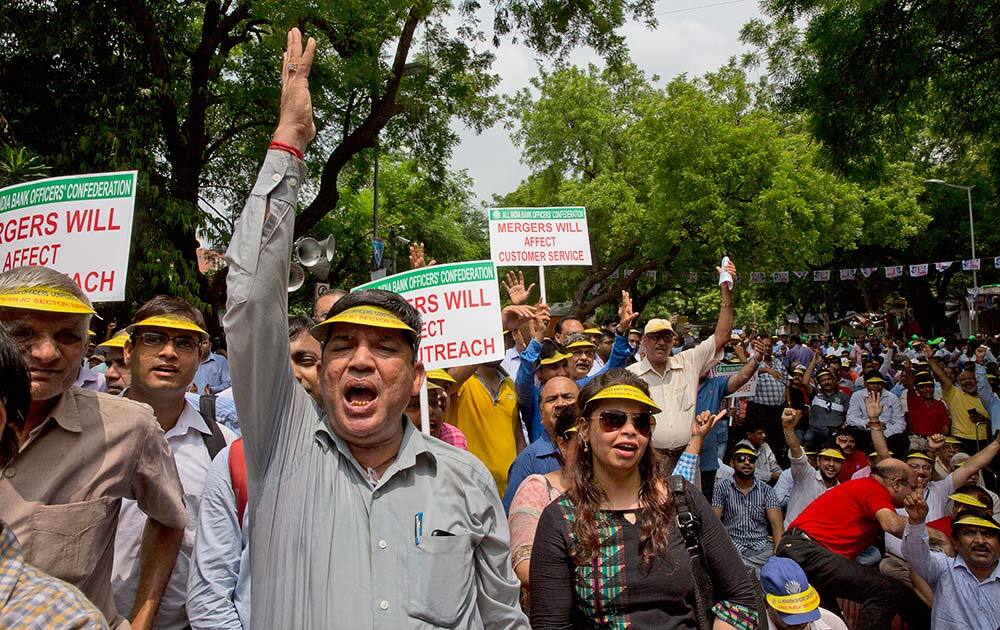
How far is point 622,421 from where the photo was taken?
330 cm

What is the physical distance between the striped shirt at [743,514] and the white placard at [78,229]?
5.28 m

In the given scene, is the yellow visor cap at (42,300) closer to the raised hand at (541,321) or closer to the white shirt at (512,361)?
the raised hand at (541,321)

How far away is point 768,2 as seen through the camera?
452 inches

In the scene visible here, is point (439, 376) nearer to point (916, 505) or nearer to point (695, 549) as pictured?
point (695, 549)

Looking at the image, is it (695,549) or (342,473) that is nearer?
(342,473)

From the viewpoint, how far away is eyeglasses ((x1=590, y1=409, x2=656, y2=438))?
3.30 m

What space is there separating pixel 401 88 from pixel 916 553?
12.7m

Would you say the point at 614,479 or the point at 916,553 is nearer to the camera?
the point at 614,479

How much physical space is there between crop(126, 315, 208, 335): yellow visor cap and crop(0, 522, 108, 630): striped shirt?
212 cm

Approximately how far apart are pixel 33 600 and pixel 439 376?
3.77 meters

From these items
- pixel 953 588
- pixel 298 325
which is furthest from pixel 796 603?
pixel 298 325

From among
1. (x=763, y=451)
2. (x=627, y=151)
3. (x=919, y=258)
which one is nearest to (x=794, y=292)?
(x=919, y=258)

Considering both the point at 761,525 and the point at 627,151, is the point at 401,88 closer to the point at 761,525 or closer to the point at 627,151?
the point at 761,525

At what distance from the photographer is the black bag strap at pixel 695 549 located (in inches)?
118
